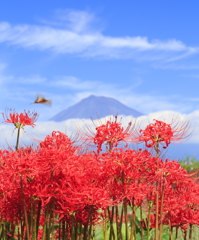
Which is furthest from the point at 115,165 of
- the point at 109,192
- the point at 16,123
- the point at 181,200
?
the point at 16,123

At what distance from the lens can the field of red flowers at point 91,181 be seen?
4.51 metres

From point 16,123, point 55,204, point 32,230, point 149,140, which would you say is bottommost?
point 32,230

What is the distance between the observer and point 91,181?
4.87m

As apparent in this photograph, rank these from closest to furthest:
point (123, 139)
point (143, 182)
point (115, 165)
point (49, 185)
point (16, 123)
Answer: point (49, 185) < point (115, 165) < point (143, 182) < point (123, 139) < point (16, 123)

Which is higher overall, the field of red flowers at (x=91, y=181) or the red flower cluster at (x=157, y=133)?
the red flower cluster at (x=157, y=133)

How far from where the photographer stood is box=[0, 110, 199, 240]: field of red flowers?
451 cm

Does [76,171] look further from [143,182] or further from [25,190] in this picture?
[143,182]

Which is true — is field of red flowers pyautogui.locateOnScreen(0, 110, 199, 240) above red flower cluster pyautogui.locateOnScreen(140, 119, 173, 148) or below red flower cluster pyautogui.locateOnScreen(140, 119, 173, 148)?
below

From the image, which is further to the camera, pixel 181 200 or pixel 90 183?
pixel 181 200

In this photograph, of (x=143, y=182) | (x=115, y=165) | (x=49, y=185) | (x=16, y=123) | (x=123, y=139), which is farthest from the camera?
(x=16, y=123)

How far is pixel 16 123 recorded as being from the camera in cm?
693

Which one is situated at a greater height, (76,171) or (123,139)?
(123,139)

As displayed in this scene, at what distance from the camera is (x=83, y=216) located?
5125mm

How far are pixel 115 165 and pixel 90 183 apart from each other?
1.36 feet
